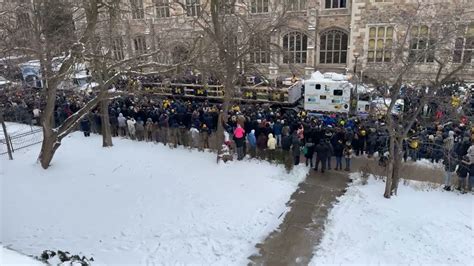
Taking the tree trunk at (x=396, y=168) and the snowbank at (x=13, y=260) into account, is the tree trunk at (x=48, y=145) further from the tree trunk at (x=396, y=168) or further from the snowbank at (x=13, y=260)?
the tree trunk at (x=396, y=168)

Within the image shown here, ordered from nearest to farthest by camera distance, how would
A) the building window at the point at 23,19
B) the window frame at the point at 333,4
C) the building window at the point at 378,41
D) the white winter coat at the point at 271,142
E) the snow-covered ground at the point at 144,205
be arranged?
the snow-covered ground at the point at 144,205 < the building window at the point at 23,19 < the white winter coat at the point at 271,142 < the building window at the point at 378,41 < the window frame at the point at 333,4

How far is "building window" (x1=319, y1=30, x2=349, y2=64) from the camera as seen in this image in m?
30.0

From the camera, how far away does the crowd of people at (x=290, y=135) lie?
45.6 ft

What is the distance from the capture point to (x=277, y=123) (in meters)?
16.4

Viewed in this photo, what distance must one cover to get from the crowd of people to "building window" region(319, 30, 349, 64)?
43.9 ft

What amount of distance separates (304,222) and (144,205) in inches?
199

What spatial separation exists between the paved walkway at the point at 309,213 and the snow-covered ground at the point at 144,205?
34 centimetres

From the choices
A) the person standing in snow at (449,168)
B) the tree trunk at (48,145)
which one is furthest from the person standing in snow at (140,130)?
the person standing in snow at (449,168)

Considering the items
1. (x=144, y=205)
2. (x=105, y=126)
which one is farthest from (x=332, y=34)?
(x=144, y=205)

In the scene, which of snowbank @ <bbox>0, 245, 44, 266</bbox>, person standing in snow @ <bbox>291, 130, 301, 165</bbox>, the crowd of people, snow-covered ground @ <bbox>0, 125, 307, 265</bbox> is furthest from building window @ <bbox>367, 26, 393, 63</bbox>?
snowbank @ <bbox>0, 245, 44, 266</bbox>

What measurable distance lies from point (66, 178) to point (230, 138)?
688 cm

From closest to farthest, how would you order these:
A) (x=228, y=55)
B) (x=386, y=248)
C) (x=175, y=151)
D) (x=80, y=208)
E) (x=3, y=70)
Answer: (x=386, y=248), (x=80, y=208), (x=228, y=55), (x=3, y=70), (x=175, y=151)

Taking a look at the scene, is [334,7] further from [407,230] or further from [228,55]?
[407,230]

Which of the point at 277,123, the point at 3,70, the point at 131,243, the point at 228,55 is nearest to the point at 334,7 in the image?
the point at 277,123
